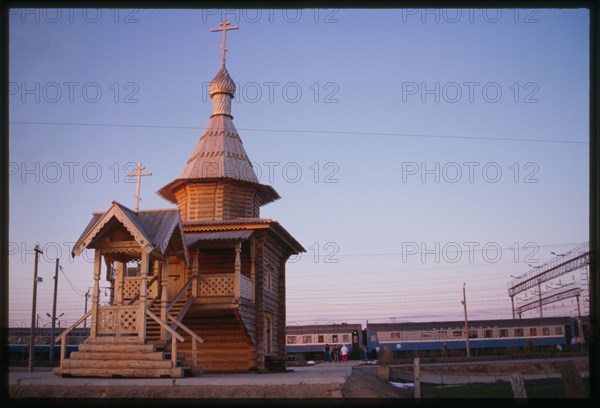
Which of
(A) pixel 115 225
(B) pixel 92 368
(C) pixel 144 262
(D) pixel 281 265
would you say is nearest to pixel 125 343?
(B) pixel 92 368

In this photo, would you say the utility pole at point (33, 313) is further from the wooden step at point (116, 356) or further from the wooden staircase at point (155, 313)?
the wooden step at point (116, 356)

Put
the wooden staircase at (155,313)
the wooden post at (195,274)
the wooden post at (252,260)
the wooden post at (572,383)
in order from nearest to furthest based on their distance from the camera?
the wooden post at (572,383), the wooden staircase at (155,313), the wooden post at (195,274), the wooden post at (252,260)

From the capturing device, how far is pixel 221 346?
24547 mm

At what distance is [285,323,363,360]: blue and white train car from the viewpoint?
59.8m

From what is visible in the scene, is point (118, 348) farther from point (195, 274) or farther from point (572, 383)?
point (572, 383)

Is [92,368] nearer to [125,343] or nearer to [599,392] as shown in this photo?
[125,343]

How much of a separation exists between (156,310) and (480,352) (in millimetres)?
44154

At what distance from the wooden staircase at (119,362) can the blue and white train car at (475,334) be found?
43.2m

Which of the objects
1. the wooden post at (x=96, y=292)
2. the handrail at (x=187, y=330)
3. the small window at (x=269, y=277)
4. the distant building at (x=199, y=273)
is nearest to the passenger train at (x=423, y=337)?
the distant building at (x=199, y=273)

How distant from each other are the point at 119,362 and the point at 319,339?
145ft

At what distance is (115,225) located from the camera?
1884 centimetres

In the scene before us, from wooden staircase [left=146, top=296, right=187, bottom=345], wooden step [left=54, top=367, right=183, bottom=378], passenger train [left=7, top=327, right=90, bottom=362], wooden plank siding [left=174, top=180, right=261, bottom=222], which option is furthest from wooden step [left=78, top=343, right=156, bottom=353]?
passenger train [left=7, top=327, right=90, bottom=362]

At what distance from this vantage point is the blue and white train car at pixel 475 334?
191ft

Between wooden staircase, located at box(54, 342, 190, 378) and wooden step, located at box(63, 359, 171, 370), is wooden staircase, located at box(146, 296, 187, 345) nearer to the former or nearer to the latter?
wooden staircase, located at box(54, 342, 190, 378)
